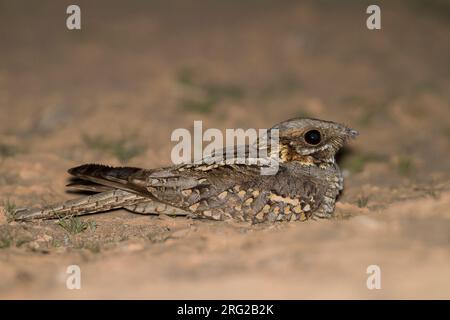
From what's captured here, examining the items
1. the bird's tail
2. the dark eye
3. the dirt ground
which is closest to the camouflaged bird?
the bird's tail

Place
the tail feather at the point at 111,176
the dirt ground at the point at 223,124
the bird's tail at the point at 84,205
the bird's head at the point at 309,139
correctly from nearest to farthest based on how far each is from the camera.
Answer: the dirt ground at the point at 223,124 < the tail feather at the point at 111,176 < the bird's tail at the point at 84,205 < the bird's head at the point at 309,139

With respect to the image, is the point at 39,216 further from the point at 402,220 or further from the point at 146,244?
the point at 402,220

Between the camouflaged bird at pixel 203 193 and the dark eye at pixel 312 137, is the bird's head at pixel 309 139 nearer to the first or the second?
the dark eye at pixel 312 137

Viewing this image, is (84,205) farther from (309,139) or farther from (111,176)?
(309,139)

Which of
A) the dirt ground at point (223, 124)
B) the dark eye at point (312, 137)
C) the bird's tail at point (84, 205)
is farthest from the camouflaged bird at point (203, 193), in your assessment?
the dark eye at point (312, 137)

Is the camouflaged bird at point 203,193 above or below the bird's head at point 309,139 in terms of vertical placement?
below

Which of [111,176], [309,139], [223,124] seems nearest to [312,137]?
[309,139]

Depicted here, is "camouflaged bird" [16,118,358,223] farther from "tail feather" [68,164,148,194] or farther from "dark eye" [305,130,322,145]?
"dark eye" [305,130,322,145]
